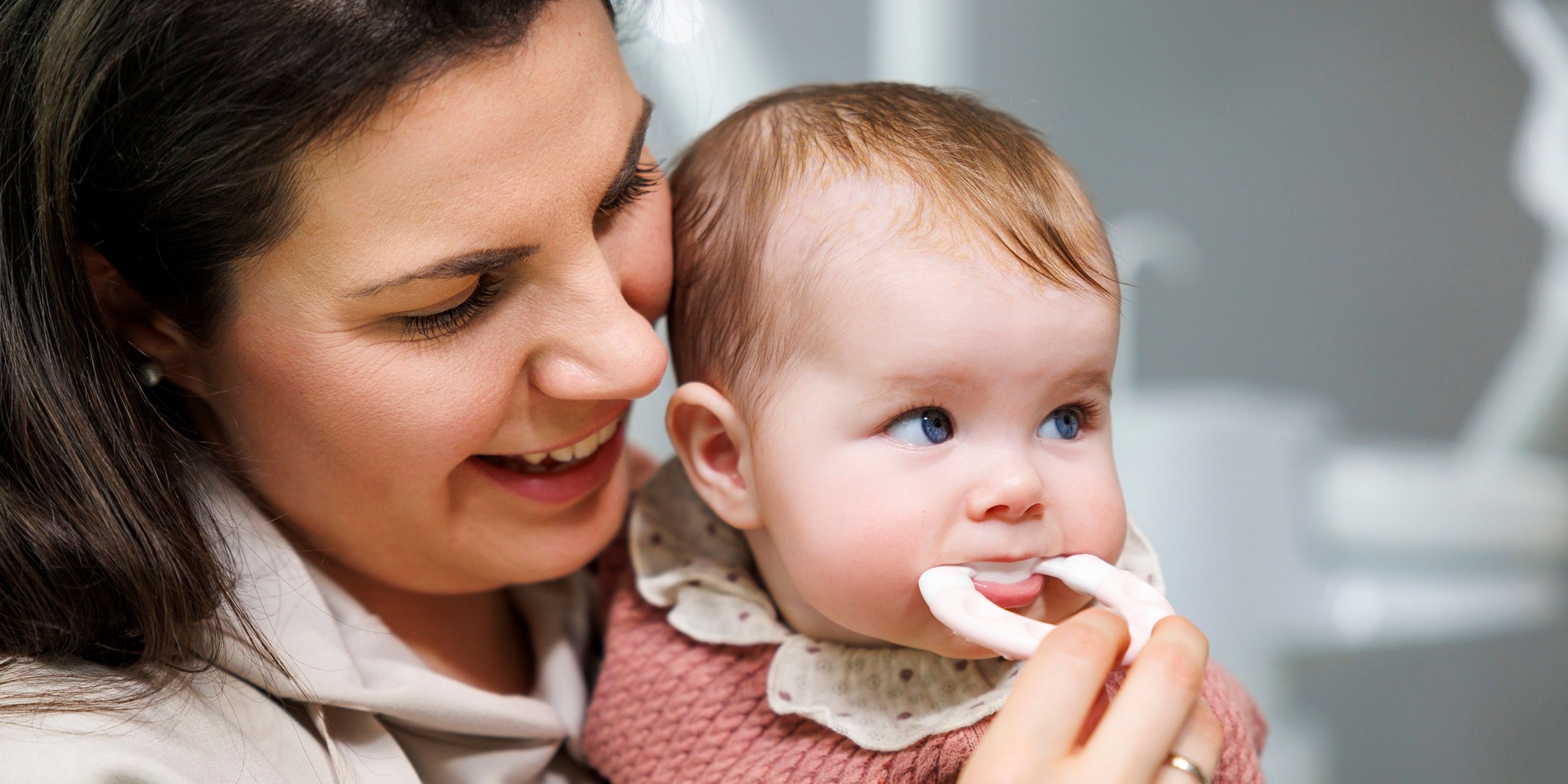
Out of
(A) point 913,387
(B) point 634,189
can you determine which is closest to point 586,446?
(B) point 634,189

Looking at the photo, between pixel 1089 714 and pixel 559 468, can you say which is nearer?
pixel 1089 714

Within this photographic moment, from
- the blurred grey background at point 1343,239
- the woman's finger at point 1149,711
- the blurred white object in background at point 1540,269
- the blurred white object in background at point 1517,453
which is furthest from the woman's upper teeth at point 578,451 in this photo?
the blurred white object in background at point 1540,269

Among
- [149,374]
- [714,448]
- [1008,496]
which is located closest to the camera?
[1008,496]

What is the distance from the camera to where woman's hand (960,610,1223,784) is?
2.20 ft

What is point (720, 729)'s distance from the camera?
97 centimetres

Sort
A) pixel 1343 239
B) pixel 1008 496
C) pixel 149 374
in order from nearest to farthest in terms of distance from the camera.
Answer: pixel 1008 496 < pixel 149 374 < pixel 1343 239

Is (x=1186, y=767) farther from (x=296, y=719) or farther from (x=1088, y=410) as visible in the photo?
(x=296, y=719)

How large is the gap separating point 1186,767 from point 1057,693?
0.33 ft

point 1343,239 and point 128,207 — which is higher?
point 1343,239

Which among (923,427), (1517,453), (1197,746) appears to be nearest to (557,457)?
(923,427)

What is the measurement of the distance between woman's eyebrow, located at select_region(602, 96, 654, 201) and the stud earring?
373 mm

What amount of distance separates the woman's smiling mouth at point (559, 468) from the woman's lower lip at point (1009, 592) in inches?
14.4

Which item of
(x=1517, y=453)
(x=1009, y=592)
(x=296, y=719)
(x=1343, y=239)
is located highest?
(x=1343, y=239)

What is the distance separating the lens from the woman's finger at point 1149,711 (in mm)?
669
